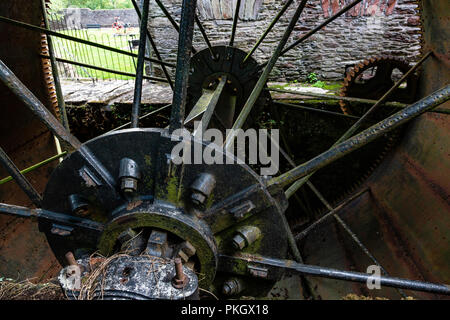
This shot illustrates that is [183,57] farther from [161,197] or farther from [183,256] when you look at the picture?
[183,256]

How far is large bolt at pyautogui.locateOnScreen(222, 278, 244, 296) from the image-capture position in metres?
2.09

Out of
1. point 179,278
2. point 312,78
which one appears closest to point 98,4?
point 312,78

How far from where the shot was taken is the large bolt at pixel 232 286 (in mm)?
2086

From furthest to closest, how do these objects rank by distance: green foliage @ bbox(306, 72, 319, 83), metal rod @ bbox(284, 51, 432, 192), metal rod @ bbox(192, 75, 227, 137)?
green foliage @ bbox(306, 72, 319, 83) < metal rod @ bbox(284, 51, 432, 192) < metal rod @ bbox(192, 75, 227, 137)

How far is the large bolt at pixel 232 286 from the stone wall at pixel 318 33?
542cm

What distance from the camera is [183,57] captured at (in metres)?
1.63

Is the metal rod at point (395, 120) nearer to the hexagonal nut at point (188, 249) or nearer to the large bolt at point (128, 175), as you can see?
the hexagonal nut at point (188, 249)

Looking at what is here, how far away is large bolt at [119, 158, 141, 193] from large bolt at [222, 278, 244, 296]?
916 mm

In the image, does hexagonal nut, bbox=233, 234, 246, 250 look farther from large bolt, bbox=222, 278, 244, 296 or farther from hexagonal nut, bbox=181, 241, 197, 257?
large bolt, bbox=222, 278, 244, 296

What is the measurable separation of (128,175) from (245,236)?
2.53 feet

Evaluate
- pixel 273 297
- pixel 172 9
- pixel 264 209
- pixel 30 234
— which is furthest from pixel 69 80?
pixel 264 209

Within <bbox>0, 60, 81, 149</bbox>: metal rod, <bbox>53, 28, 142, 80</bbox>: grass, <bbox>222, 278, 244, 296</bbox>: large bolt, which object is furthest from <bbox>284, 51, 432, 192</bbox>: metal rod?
<bbox>53, 28, 142, 80</bbox>: grass

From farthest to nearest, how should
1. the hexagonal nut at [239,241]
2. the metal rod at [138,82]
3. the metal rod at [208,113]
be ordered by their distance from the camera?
1. the metal rod at [138,82]
2. the metal rod at [208,113]
3. the hexagonal nut at [239,241]

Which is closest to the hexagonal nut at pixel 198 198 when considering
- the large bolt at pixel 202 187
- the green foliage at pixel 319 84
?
the large bolt at pixel 202 187
